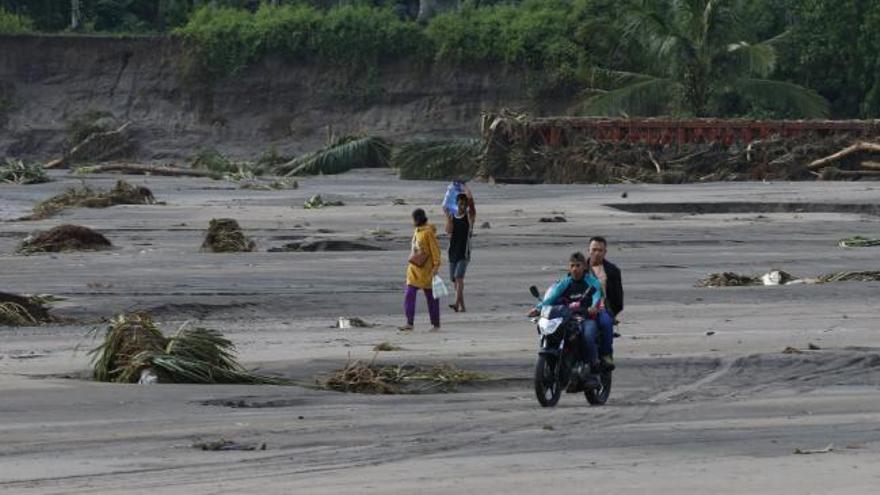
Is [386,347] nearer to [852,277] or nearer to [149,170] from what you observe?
[852,277]

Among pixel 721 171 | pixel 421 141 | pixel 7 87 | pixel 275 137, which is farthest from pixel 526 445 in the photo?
pixel 7 87

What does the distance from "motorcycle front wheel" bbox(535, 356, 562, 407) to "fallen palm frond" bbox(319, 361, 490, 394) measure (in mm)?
1277

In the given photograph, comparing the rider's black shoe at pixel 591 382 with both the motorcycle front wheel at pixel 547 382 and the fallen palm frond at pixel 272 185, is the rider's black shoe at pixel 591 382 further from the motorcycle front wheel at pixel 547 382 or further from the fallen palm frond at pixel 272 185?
the fallen palm frond at pixel 272 185

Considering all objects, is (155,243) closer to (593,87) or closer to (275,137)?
(593,87)

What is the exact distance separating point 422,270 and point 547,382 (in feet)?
19.0

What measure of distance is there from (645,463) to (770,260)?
56.3 feet

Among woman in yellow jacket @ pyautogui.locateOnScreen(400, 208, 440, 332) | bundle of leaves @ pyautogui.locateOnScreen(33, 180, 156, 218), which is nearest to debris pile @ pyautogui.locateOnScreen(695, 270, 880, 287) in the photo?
woman in yellow jacket @ pyautogui.locateOnScreen(400, 208, 440, 332)

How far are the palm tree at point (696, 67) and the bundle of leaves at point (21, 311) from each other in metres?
35.7

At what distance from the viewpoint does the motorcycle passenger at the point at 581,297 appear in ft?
45.9

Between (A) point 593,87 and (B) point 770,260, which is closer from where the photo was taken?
(B) point 770,260

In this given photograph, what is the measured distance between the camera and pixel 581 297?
45.9 ft

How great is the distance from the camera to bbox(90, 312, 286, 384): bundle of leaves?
15.0 meters

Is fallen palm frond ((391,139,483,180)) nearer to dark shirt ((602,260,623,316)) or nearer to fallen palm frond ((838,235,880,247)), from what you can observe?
fallen palm frond ((838,235,880,247))

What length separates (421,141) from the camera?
56.5 m
